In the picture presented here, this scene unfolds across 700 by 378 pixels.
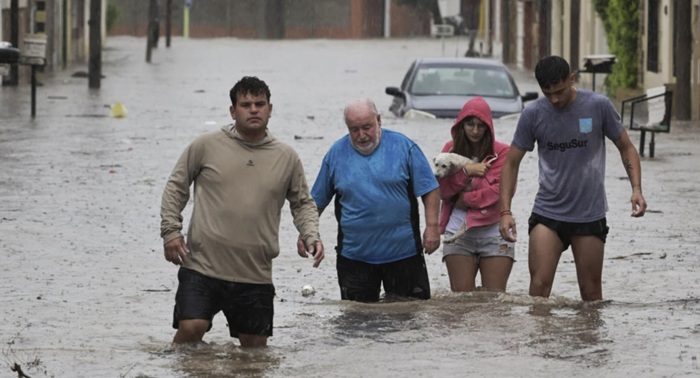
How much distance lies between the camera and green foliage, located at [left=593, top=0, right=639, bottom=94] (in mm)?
37875

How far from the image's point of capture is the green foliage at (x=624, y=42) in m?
37.9

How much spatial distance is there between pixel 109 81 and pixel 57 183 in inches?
1117

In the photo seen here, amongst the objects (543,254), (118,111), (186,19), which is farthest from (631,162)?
(186,19)

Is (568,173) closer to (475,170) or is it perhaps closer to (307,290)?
(475,170)

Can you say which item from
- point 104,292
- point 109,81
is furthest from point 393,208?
point 109,81

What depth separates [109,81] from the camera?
47250 mm

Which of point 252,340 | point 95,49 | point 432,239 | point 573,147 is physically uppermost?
point 95,49

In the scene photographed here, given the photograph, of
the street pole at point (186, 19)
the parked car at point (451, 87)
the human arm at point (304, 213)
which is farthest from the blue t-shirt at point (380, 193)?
the street pole at point (186, 19)

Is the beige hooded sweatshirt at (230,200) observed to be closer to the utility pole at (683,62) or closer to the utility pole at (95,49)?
the utility pole at (683,62)

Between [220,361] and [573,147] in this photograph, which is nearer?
[220,361]

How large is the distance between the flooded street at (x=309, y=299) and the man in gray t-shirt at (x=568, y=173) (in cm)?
41

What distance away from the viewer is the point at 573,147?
9.72m

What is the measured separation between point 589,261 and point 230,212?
2.32m

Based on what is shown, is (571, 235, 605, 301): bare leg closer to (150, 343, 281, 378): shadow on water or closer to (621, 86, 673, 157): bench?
(150, 343, 281, 378): shadow on water
